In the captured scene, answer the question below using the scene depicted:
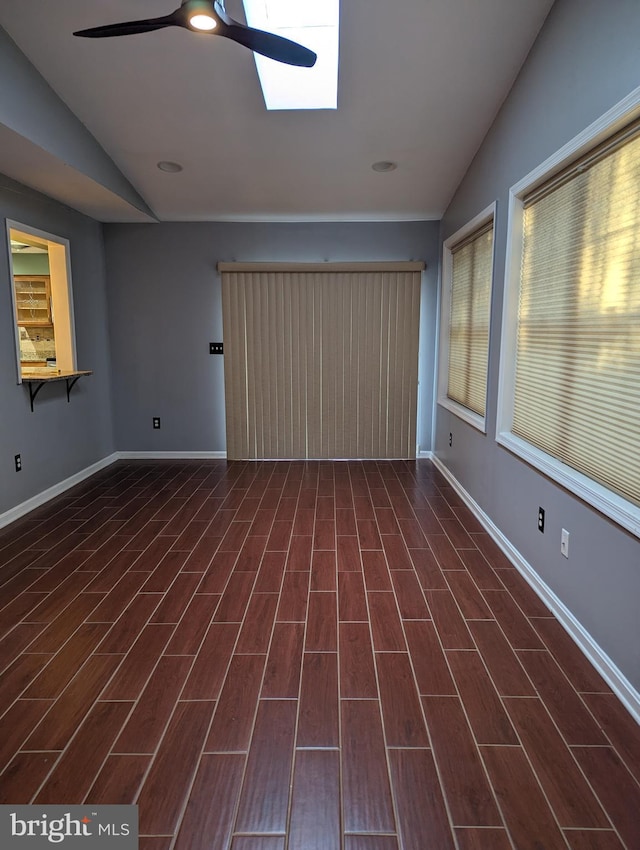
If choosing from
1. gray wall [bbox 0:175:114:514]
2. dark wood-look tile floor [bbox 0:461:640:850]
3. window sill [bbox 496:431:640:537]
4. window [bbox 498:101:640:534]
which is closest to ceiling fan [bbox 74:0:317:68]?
window [bbox 498:101:640:534]

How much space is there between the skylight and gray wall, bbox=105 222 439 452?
65.7 inches

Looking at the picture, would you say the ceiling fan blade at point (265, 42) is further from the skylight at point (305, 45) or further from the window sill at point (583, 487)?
the window sill at point (583, 487)

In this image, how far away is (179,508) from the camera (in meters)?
3.85

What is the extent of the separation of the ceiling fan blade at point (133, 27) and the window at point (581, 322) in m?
1.83

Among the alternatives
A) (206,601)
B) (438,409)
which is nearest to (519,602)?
(206,601)

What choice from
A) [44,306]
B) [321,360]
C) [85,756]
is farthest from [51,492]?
[85,756]

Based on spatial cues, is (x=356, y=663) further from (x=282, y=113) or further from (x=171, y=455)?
(x=171, y=455)

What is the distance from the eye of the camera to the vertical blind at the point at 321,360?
16.3 ft

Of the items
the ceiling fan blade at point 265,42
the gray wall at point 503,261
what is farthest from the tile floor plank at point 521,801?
the ceiling fan blade at point 265,42

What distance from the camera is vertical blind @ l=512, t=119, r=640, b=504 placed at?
1873 millimetres

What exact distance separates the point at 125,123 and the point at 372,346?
2.82 m

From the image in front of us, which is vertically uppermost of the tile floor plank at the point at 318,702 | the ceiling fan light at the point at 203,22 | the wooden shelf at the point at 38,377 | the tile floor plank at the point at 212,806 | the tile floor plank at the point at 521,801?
the ceiling fan light at the point at 203,22

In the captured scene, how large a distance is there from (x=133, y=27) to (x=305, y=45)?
147cm

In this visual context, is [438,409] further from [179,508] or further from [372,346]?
[179,508]
